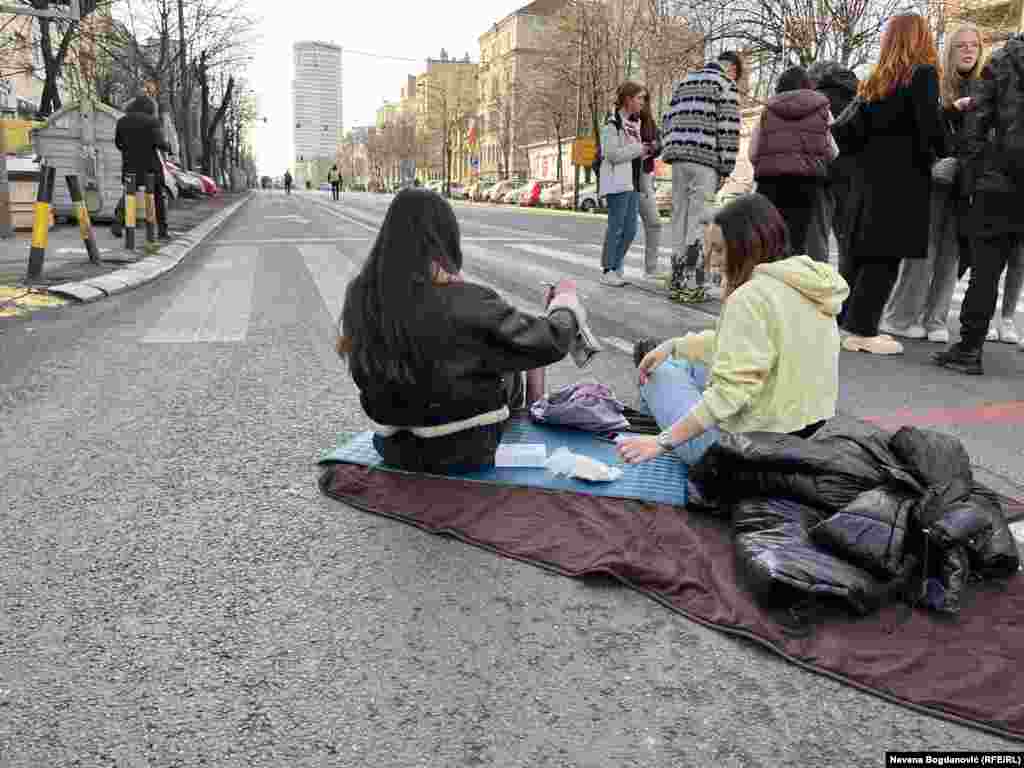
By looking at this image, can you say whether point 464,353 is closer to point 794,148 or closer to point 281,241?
point 794,148

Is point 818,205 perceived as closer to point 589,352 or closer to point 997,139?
point 997,139

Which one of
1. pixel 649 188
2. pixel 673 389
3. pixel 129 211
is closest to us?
pixel 673 389

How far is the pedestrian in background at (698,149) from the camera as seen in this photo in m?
8.53

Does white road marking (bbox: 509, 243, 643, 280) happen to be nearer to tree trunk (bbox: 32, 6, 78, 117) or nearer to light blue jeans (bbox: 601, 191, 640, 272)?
light blue jeans (bbox: 601, 191, 640, 272)

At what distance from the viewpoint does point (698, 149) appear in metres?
8.66

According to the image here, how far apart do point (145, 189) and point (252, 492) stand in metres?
12.3

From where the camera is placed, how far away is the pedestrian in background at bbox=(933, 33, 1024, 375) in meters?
5.66

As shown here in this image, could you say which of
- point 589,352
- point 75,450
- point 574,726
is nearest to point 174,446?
point 75,450

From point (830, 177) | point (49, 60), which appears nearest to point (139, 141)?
point (830, 177)

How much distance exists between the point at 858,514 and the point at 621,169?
770cm

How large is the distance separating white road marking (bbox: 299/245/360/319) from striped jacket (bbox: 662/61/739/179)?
359 cm

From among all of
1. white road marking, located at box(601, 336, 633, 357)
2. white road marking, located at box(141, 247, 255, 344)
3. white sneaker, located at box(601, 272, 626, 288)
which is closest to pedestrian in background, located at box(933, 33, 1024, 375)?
white road marking, located at box(601, 336, 633, 357)

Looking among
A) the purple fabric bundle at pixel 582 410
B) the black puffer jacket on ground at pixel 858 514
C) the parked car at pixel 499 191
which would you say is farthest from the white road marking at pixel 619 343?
the parked car at pixel 499 191

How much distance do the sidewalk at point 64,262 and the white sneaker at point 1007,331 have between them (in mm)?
8267
